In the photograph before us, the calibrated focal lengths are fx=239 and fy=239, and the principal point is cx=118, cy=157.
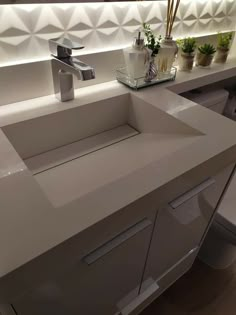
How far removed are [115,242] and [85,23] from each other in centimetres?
74

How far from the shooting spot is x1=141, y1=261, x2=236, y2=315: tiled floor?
3.80 feet

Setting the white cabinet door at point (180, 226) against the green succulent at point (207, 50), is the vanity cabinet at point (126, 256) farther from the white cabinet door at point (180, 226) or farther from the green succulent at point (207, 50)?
the green succulent at point (207, 50)

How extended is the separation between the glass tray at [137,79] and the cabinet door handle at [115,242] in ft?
1.79

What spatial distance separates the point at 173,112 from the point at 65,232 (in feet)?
1.79

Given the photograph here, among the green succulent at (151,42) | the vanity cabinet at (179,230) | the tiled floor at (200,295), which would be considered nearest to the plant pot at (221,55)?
the green succulent at (151,42)

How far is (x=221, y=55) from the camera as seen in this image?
3.98ft

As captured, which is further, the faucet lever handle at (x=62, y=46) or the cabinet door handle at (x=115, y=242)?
the faucet lever handle at (x=62, y=46)

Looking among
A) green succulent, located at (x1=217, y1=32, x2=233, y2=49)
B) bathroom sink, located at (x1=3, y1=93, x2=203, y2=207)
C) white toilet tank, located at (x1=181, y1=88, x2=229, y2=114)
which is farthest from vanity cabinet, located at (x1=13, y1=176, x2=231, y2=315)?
green succulent, located at (x1=217, y1=32, x2=233, y2=49)

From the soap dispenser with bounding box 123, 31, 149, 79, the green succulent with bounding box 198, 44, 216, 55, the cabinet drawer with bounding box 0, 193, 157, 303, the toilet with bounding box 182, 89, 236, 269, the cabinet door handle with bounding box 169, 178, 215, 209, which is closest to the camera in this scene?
the cabinet drawer with bounding box 0, 193, 157, 303

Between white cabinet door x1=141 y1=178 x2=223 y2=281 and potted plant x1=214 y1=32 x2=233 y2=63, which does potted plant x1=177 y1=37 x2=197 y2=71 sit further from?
white cabinet door x1=141 y1=178 x2=223 y2=281

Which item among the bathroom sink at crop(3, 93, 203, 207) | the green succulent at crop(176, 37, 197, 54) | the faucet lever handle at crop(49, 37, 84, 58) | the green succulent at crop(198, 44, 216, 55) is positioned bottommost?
the bathroom sink at crop(3, 93, 203, 207)

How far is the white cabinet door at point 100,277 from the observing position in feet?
1.69

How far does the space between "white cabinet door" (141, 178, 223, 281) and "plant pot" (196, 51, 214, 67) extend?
662 millimetres

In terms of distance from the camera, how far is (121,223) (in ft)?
1.65
